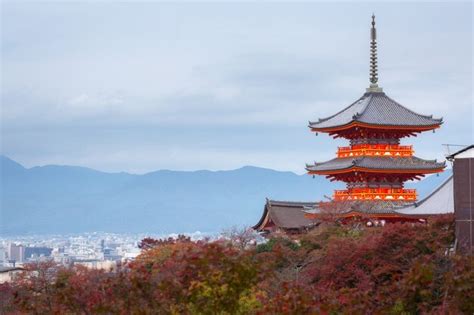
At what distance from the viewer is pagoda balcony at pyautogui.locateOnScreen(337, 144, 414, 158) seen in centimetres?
4984

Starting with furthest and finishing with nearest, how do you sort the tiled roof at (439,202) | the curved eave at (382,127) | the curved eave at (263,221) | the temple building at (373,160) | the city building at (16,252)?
the city building at (16,252) < the curved eave at (263,221) < the curved eave at (382,127) < the temple building at (373,160) < the tiled roof at (439,202)

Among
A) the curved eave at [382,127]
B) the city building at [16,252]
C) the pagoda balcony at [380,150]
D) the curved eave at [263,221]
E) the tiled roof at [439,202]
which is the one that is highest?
the curved eave at [382,127]

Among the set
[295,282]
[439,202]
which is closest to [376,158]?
[439,202]

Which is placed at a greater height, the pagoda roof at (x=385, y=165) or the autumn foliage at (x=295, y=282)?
the pagoda roof at (x=385, y=165)

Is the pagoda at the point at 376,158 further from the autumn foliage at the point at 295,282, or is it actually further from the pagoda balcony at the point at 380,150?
the autumn foliage at the point at 295,282

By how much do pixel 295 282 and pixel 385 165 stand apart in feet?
77.9

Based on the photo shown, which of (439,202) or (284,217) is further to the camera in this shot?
(284,217)

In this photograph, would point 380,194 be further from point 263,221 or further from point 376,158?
point 263,221

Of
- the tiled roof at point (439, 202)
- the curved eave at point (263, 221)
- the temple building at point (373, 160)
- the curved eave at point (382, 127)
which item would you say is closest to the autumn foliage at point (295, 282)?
the tiled roof at point (439, 202)

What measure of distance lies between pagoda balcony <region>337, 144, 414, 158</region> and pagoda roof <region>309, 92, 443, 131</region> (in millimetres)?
1099

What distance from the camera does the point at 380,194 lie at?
49.2 meters

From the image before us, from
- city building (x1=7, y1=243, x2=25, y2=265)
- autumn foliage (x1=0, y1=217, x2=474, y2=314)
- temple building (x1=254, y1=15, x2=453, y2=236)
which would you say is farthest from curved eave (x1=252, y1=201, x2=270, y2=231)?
city building (x1=7, y1=243, x2=25, y2=265)

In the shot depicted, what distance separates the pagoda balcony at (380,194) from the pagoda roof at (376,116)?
284 centimetres

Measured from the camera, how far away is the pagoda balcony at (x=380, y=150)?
4984cm
